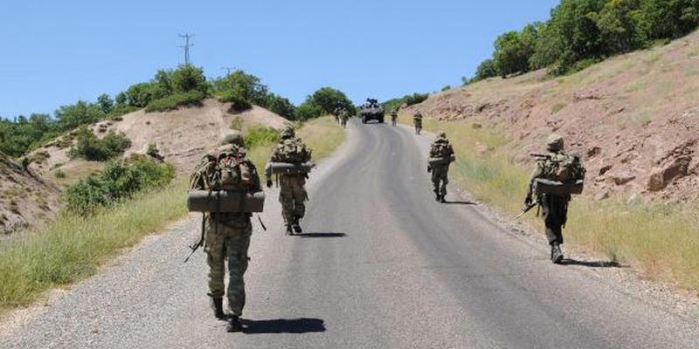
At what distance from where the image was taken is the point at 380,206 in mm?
19266

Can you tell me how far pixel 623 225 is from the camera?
13.1 m

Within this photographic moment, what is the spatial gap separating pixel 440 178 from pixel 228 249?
13766 mm

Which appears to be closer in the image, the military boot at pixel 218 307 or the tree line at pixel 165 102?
the military boot at pixel 218 307

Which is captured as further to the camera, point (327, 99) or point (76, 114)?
point (327, 99)

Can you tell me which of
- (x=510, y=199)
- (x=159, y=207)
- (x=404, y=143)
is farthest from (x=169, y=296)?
(x=404, y=143)

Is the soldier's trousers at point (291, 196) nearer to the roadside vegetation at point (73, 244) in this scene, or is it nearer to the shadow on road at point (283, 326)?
the roadside vegetation at point (73, 244)

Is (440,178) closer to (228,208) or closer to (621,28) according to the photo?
(228,208)

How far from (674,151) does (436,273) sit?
36.1 feet

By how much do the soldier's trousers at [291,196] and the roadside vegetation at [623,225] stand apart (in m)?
4.90

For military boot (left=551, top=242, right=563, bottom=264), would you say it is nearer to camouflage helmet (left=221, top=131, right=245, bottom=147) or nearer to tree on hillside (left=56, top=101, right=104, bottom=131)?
camouflage helmet (left=221, top=131, right=245, bottom=147)

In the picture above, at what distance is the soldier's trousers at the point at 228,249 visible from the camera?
741 centimetres

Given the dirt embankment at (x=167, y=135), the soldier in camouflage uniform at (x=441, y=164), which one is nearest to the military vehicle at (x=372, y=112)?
the dirt embankment at (x=167, y=135)

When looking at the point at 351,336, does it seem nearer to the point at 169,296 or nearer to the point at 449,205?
the point at 169,296

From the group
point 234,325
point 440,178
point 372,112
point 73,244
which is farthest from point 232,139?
point 372,112
